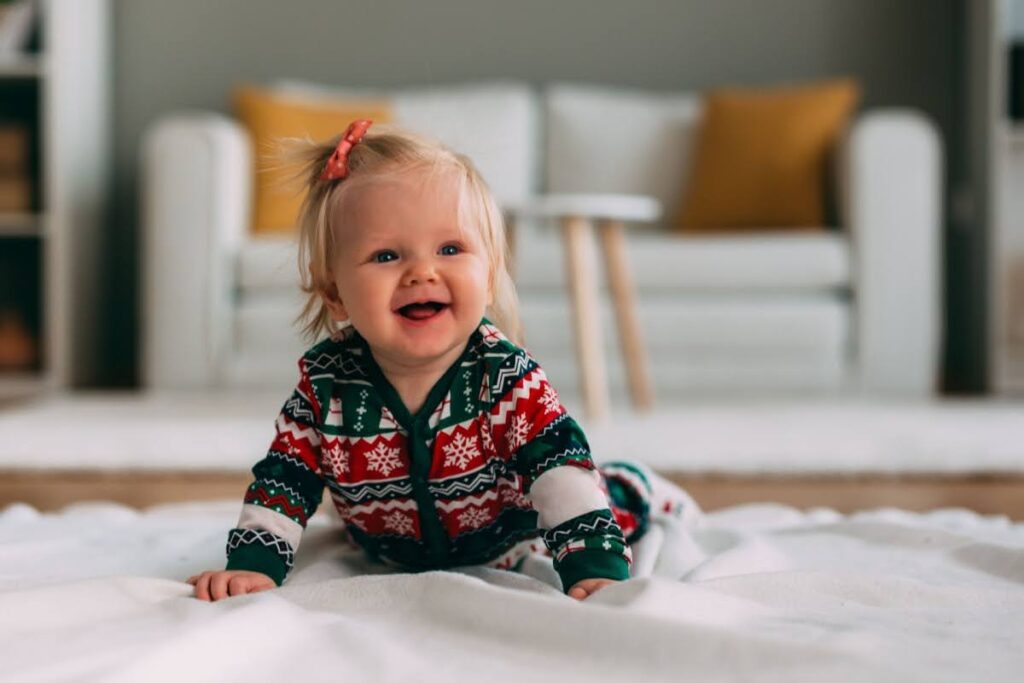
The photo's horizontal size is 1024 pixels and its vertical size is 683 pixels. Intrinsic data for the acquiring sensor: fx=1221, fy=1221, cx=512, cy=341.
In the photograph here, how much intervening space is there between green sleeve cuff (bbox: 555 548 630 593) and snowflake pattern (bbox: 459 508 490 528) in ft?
0.39

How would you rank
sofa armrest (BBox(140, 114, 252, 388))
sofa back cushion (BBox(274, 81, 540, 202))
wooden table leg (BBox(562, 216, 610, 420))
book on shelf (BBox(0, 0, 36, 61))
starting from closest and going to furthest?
→ wooden table leg (BBox(562, 216, 610, 420)) → sofa armrest (BBox(140, 114, 252, 388)) → book on shelf (BBox(0, 0, 36, 61)) → sofa back cushion (BBox(274, 81, 540, 202))

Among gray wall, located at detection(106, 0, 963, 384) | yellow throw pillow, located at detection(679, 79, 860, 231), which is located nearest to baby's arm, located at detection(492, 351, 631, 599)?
yellow throw pillow, located at detection(679, 79, 860, 231)

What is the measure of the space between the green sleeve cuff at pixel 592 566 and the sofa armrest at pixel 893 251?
214 cm

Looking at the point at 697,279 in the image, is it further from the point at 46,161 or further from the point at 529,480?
the point at 529,480

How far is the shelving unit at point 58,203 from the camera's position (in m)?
3.25

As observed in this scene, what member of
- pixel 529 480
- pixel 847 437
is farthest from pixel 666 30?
pixel 529 480

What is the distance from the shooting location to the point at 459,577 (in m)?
0.73

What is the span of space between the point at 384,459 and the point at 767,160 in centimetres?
240

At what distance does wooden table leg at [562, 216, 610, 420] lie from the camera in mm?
2229

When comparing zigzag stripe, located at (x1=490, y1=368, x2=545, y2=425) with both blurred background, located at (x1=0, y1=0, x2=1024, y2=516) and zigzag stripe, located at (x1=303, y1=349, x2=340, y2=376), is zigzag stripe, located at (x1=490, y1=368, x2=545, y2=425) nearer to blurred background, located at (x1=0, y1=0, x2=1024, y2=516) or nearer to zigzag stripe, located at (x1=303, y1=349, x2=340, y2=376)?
zigzag stripe, located at (x1=303, y1=349, x2=340, y2=376)

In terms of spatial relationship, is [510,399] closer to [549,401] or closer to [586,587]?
[549,401]

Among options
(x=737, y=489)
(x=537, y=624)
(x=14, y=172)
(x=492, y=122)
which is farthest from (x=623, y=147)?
(x=537, y=624)

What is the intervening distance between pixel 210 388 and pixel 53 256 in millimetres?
681

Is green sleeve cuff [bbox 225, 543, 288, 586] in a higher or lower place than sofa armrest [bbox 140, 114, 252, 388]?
lower
